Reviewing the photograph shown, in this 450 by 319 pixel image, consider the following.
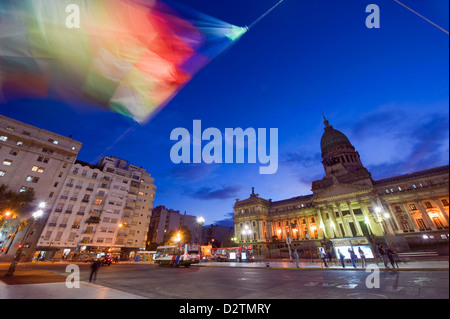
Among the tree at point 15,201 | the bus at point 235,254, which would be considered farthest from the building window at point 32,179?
the bus at point 235,254

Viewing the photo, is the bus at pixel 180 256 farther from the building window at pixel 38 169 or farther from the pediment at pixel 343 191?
the pediment at pixel 343 191

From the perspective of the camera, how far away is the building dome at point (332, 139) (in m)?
73.0

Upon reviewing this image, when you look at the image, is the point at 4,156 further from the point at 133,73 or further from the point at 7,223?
the point at 133,73

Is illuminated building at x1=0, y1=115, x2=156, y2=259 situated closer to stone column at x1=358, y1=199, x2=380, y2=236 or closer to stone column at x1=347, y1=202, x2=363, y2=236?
stone column at x1=347, y1=202, x2=363, y2=236

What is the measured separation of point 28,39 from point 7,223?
46234 millimetres

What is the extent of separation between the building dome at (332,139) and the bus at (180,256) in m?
61.5

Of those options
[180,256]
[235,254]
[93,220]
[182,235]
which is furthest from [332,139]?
[93,220]

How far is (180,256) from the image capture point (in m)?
29.0

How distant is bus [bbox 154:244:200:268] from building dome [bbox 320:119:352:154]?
202 ft

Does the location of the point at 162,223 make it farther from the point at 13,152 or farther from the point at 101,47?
the point at 101,47

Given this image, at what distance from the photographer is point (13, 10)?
8641 mm

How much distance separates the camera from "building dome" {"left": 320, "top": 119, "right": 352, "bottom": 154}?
73.0 metres

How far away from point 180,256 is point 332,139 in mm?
66744
